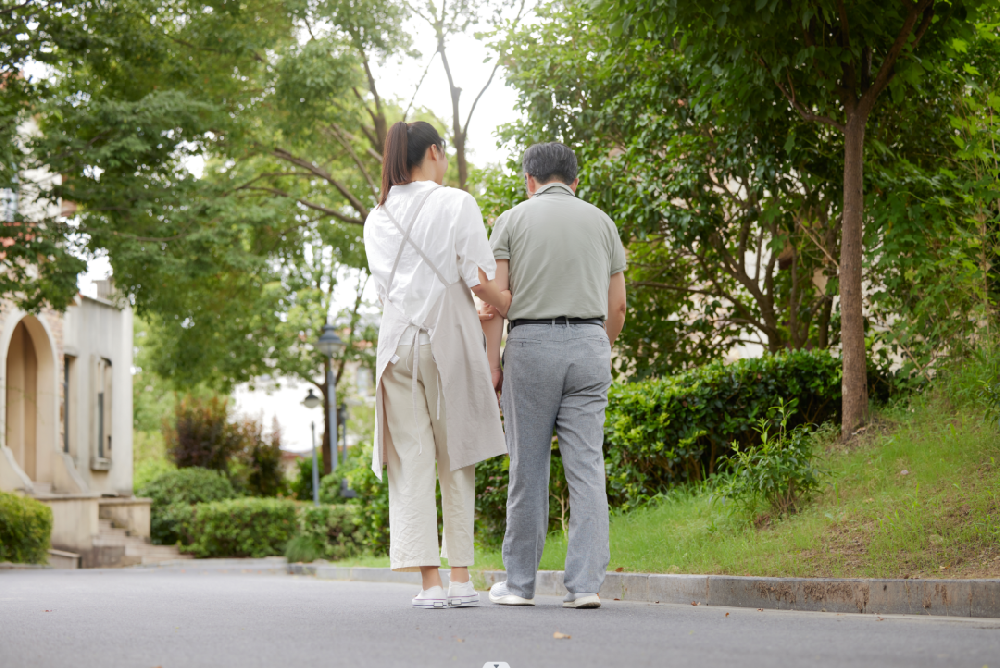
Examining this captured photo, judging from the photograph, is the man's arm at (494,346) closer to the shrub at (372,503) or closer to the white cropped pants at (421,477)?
the white cropped pants at (421,477)

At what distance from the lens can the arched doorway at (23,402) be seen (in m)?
21.8

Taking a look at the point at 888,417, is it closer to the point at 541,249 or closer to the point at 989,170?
the point at 989,170

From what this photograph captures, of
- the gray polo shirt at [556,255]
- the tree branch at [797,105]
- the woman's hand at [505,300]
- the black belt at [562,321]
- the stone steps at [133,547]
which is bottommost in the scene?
the stone steps at [133,547]

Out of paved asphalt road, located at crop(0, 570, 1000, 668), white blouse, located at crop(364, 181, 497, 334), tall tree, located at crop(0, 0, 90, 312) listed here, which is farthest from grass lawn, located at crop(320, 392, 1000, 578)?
tall tree, located at crop(0, 0, 90, 312)

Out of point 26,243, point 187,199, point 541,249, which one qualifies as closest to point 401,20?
point 187,199

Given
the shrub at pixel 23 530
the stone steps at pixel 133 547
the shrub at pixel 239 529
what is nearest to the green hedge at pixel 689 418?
the shrub at pixel 23 530

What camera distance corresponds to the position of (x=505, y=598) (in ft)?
16.9

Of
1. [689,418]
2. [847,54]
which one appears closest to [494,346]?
[689,418]

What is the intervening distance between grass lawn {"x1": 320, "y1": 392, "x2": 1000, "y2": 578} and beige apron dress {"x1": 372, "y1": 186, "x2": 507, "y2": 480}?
200 centimetres

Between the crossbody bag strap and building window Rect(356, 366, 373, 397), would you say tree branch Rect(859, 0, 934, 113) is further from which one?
building window Rect(356, 366, 373, 397)

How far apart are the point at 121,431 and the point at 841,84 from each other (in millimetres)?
21223

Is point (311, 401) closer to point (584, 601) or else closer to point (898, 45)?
point (898, 45)

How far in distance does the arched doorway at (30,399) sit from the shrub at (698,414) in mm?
16534

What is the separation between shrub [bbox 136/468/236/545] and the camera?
23.5m
